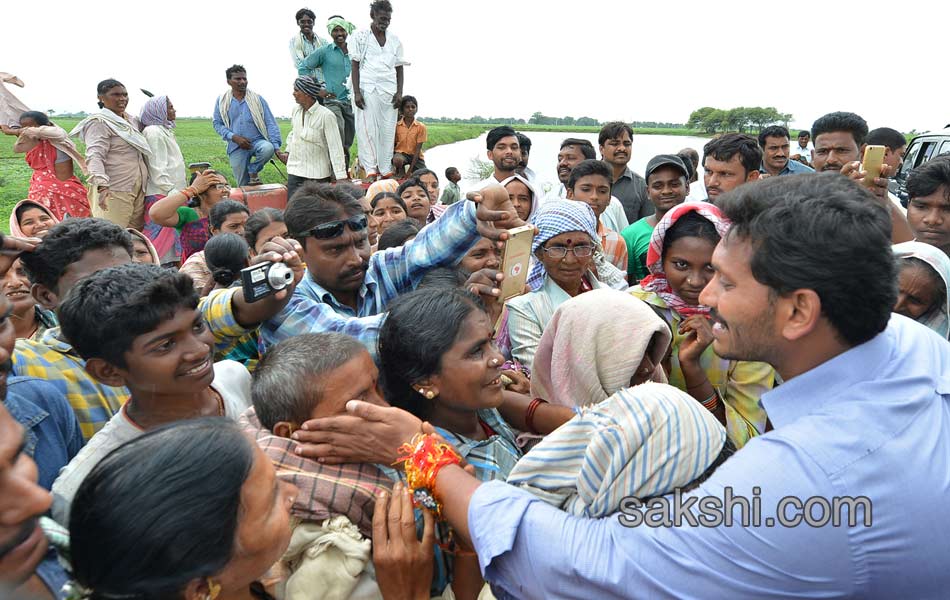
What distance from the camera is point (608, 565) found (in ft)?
4.57

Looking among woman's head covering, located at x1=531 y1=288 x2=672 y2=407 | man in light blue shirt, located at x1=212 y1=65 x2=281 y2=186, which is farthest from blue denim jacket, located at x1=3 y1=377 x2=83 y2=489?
man in light blue shirt, located at x1=212 y1=65 x2=281 y2=186

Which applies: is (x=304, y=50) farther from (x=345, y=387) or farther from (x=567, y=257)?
(x=345, y=387)

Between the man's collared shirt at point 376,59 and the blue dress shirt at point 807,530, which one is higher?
the man's collared shirt at point 376,59

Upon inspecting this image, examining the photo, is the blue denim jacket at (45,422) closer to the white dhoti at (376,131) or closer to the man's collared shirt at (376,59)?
the white dhoti at (376,131)

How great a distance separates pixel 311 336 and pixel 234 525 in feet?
2.94

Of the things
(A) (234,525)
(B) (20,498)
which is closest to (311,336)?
(A) (234,525)

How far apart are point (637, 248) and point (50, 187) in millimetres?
6918

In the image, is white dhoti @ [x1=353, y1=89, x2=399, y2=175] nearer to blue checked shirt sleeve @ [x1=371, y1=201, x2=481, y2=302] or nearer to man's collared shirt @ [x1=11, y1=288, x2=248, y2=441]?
blue checked shirt sleeve @ [x1=371, y1=201, x2=481, y2=302]

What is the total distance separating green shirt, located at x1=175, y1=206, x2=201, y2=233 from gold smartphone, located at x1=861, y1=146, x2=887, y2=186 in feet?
18.8

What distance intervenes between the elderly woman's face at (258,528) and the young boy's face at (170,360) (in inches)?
34.0

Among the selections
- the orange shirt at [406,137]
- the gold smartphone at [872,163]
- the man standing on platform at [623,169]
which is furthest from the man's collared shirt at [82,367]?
the orange shirt at [406,137]

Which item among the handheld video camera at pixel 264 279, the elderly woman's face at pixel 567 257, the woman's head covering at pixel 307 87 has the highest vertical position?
the woman's head covering at pixel 307 87

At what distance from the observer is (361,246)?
10.4 feet

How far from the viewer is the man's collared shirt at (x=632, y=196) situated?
21.8 ft
